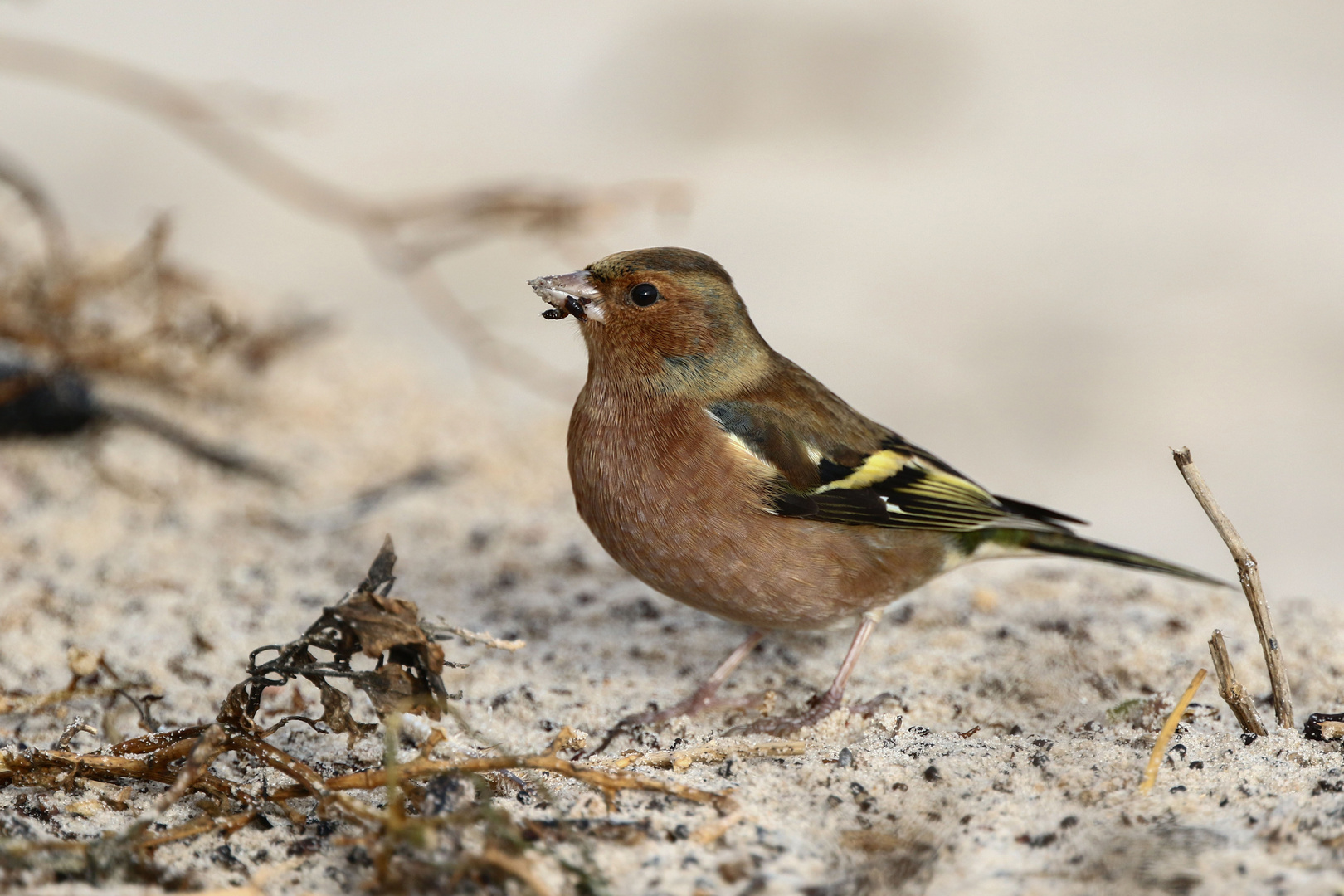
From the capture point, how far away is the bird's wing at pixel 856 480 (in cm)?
340

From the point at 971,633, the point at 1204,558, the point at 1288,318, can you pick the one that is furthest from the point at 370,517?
the point at 1288,318

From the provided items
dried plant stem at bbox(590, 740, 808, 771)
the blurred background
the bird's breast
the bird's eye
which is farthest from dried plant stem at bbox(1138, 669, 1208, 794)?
the blurred background

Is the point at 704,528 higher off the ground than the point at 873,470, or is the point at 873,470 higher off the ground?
the point at 873,470

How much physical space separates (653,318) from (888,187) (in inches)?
270

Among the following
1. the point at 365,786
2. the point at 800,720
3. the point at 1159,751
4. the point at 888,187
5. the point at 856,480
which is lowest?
the point at 365,786

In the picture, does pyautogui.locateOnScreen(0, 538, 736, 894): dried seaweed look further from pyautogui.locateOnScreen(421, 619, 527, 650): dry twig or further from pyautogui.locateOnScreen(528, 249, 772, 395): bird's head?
pyautogui.locateOnScreen(528, 249, 772, 395): bird's head

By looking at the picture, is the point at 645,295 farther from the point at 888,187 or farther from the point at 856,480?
the point at 888,187

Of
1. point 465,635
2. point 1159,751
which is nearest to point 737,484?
point 465,635

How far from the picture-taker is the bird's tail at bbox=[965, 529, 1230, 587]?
12.2ft

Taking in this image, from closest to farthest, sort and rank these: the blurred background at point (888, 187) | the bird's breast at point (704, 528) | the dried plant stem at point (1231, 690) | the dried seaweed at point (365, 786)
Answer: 1. the dried seaweed at point (365, 786)
2. the dried plant stem at point (1231, 690)
3. the bird's breast at point (704, 528)
4. the blurred background at point (888, 187)

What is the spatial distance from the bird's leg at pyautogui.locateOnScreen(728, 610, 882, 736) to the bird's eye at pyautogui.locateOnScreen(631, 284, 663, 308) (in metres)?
1.06

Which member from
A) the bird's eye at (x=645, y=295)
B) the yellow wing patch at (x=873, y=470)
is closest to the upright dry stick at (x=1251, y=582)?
the yellow wing patch at (x=873, y=470)

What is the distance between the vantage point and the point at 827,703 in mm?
3318

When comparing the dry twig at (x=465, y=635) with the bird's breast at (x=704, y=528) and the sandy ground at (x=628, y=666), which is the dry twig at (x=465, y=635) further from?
the bird's breast at (x=704, y=528)
